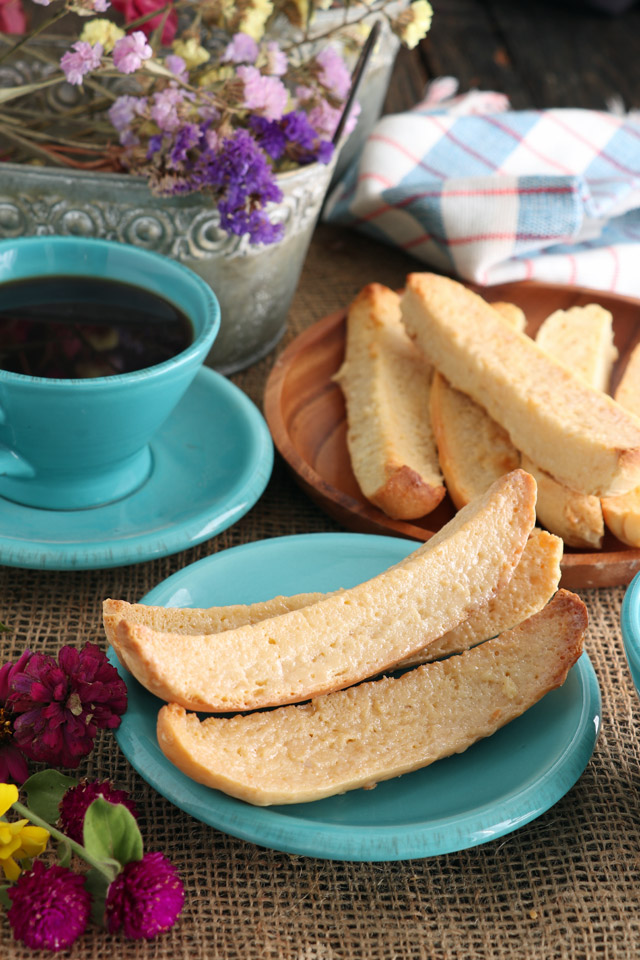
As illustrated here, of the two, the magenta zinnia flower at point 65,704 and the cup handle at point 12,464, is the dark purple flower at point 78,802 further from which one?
the cup handle at point 12,464

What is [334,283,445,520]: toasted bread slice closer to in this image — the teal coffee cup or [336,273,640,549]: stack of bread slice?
[336,273,640,549]: stack of bread slice

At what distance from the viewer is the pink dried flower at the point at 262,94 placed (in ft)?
3.52

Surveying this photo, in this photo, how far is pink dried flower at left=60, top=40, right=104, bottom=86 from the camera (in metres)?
1.00

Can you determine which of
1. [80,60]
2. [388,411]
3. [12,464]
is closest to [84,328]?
[12,464]

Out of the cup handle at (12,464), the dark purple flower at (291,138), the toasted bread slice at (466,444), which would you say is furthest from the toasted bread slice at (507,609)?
the dark purple flower at (291,138)

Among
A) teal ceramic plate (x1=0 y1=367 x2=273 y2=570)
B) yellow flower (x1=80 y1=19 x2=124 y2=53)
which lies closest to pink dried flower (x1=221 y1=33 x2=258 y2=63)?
yellow flower (x1=80 y1=19 x2=124 y2=53)

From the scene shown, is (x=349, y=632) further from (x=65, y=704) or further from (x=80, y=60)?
(x=80, y=60)

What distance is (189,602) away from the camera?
0.87 m

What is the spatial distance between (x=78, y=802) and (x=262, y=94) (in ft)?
2.60

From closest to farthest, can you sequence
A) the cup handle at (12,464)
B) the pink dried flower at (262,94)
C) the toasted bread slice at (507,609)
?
the toasted bread slice at (507,609) → the cup handle at (12,464) → the pink dried flower at (262,94)

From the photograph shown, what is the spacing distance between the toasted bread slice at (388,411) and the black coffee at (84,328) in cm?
27

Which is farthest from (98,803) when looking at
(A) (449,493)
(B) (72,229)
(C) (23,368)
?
(B) (72,229)

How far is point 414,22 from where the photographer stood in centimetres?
114

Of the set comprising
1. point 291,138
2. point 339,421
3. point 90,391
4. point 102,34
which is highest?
point 102,34
